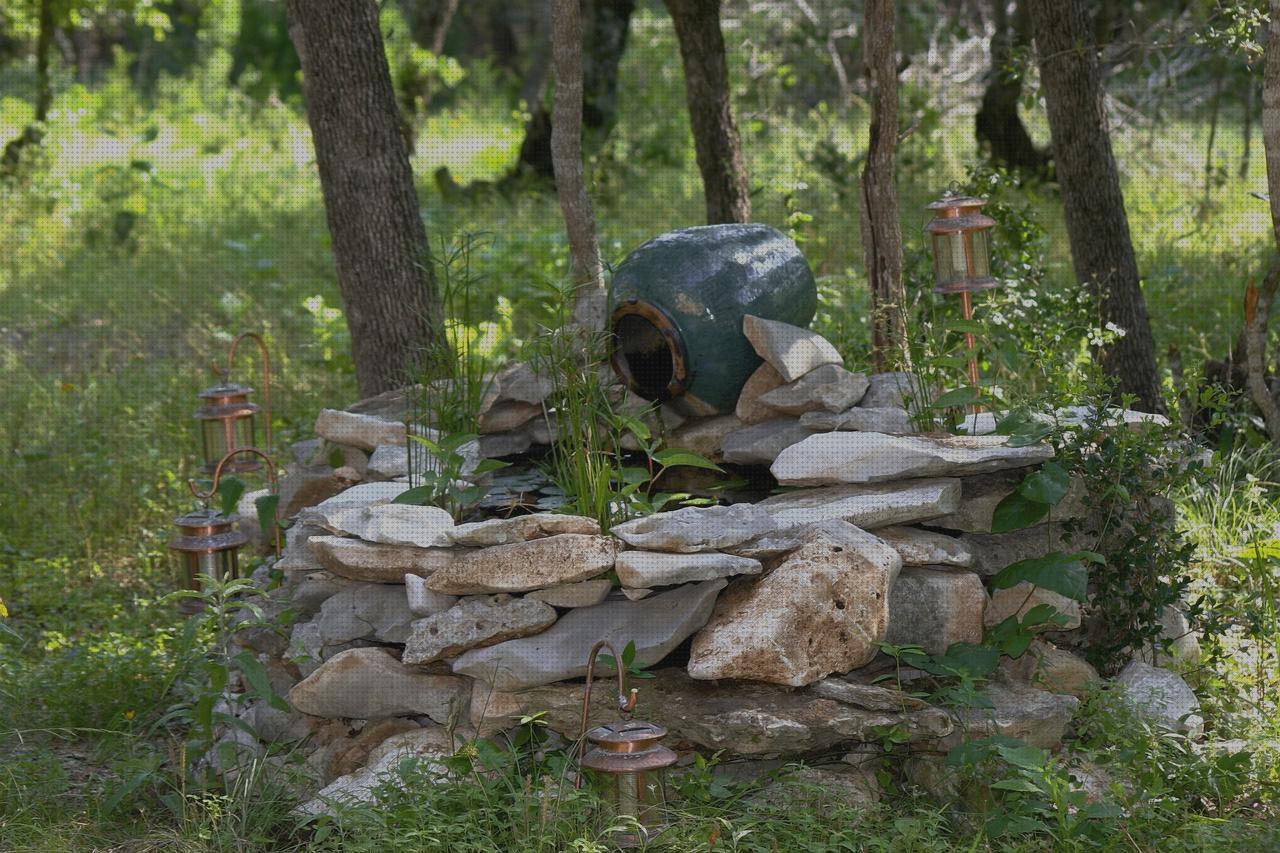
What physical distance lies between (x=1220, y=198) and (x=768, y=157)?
149 inches

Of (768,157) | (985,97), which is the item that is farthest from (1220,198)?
(768,157)

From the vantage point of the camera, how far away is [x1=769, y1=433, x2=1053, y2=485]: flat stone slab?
3.67 meters

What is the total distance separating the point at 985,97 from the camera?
1100cm

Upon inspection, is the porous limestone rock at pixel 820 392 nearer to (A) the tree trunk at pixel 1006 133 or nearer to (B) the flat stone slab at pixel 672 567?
(B) the flat stone slab at pixel 672 567

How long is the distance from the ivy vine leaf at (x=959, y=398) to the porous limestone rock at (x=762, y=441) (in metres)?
0.45

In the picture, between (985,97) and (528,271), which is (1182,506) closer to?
(528,271)

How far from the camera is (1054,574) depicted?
346cm

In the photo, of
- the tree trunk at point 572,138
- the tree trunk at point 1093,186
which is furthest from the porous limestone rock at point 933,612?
the tree trunk at point 1093,186

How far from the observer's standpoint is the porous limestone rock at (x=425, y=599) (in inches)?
140

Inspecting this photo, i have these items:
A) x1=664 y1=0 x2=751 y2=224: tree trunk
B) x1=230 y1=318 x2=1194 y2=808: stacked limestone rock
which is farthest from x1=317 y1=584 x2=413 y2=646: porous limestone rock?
x1=664 y1=0 x2=751 y2=224: tree trunk

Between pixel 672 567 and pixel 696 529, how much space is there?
0.53 feet

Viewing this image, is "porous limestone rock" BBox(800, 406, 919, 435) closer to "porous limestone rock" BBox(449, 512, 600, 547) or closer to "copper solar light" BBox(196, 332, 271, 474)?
"porous limestone rock" BBox(449, 512, 600, 547)

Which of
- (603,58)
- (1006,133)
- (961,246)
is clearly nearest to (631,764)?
(961,246)

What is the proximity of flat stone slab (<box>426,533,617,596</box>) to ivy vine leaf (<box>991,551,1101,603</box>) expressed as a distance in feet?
3.54
